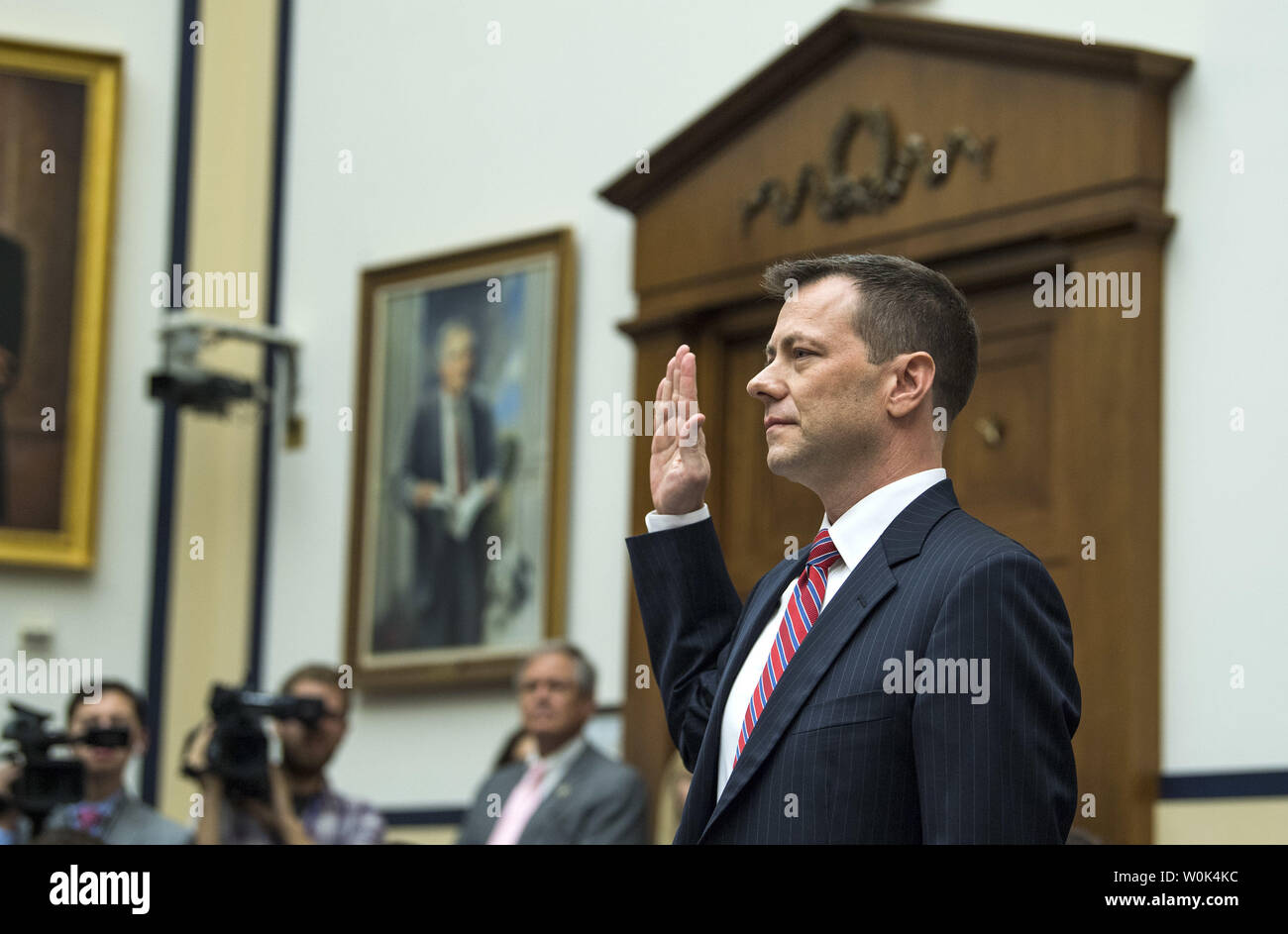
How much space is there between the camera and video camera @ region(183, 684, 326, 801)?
5965 mm

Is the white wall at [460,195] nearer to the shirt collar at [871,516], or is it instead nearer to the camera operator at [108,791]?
the camera operator at [108,791]

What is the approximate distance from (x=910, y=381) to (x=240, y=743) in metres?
3.88

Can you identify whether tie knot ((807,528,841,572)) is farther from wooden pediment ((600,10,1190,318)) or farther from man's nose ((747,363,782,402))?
wooden pediment ((600,10,1190,318))

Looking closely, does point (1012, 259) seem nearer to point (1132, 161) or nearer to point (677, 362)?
point (1132, 161)

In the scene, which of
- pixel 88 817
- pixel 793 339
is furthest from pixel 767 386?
pixel 88 817

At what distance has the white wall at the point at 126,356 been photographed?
890 centimetres

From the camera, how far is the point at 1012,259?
241 inches

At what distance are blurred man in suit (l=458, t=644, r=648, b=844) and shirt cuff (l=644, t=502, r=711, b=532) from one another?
10.1 feet

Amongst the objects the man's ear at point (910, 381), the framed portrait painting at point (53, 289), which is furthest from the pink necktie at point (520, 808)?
the framed portrait painting at point (53, 289)

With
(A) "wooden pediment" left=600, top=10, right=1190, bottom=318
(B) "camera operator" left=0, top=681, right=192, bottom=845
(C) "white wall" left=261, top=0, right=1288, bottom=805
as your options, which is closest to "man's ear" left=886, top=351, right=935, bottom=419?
(C) "white wall" left=261, top=0, right=1288, bottom=805

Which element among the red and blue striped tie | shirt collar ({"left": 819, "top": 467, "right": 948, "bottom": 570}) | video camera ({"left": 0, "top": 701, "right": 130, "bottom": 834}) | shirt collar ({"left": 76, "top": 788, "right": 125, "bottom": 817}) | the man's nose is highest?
the man's nose

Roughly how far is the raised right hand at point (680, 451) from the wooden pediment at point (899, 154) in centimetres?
329

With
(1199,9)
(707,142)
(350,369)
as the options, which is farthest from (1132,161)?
(350,369)
